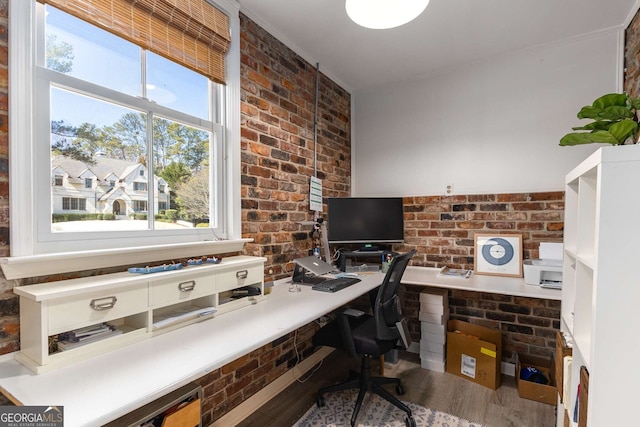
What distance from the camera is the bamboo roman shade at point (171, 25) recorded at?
1403mm

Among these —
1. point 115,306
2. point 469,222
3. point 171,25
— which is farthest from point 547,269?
point 171,25

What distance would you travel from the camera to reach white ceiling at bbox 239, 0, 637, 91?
2.03 metres

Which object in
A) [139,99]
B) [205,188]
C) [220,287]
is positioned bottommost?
[220,287]

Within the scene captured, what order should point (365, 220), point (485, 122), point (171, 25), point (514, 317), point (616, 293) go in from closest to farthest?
1. point (616, 293)
2. point (171, 25)
3. point (514, 317)
4. point (485, 122)
5. point (365, 220)

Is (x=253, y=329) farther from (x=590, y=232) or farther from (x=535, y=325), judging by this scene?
(x=535, y=325)

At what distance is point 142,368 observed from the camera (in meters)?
1.08

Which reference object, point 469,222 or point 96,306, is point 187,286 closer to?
point 96,306

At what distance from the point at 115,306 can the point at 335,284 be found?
1.35 meters

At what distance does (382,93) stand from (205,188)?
7.15 ft

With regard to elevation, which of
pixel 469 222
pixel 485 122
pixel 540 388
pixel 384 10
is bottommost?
pixel 540 388

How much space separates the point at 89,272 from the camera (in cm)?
138

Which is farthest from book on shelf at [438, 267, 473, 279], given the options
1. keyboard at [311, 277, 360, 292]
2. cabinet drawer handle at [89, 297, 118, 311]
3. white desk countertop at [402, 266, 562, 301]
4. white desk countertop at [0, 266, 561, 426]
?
cabinet drawer handle at [89, 297, 118, 311]

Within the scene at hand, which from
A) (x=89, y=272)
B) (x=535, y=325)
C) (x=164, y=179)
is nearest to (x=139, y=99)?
(x=164, y=179)

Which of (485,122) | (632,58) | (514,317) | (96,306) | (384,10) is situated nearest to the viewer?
(96,306)
